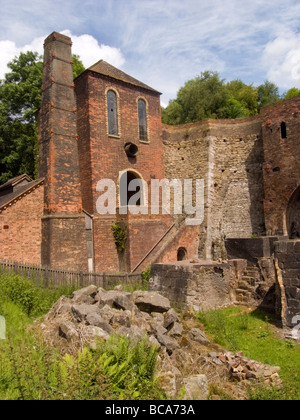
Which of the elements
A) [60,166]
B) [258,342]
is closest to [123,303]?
[258,342]

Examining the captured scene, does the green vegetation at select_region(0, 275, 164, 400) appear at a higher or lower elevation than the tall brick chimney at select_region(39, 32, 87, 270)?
lower

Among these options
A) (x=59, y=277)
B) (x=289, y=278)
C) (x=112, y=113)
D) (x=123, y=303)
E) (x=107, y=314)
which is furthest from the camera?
(x=112, y=113)

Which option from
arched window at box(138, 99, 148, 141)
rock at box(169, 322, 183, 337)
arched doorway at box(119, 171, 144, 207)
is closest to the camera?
rock at box(169, 322, 183, 337)

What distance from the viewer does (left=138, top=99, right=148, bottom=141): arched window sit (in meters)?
20.2

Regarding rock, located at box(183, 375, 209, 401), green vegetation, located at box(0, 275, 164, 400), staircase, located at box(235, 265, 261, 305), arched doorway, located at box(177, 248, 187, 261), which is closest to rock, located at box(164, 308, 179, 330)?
green vegetation, located at box(0, 275, 164, 400)

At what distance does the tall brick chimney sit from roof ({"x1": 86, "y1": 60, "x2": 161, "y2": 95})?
10.3 feet

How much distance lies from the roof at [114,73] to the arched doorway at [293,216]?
1069cm

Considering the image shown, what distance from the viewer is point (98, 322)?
7.06 metres

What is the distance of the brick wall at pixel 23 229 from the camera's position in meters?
13.1

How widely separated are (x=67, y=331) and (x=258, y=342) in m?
4.34

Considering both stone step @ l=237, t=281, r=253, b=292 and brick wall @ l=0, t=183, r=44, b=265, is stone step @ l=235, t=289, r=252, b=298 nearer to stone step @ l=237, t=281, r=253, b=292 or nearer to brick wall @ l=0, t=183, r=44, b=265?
stone step @ l=237, t=281, r=253, b=292

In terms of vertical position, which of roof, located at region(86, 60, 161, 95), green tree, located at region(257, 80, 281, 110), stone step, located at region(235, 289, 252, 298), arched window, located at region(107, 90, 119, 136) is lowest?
stone step, located at region(235, 289, 252, 298)

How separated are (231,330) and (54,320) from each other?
4427mm

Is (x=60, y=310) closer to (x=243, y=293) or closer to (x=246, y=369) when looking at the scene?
(x=246, y=369)
